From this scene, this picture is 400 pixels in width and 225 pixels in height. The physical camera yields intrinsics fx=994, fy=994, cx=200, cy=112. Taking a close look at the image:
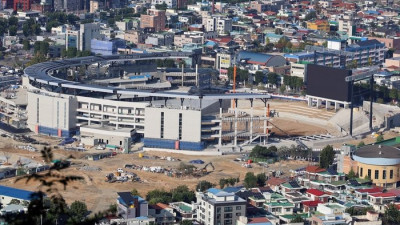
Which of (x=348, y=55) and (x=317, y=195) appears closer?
(x=317, y=195)

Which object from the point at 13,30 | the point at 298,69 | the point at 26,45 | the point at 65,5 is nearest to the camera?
the point at 298,69

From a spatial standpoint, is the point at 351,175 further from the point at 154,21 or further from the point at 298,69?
the point at 154,21

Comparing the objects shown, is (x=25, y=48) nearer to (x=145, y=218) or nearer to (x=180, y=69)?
(x=180, y=69)

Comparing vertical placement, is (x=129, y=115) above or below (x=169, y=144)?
above

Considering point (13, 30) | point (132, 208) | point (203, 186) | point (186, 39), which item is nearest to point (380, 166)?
point (203, 186)

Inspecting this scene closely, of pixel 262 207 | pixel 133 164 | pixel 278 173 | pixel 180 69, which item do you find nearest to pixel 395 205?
pixel 262 207

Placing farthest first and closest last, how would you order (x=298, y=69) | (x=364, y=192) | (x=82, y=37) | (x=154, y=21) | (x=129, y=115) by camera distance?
(x=154, y=21), (x=82, y=37), (x=298, y=69), (x=129, y=115), (x=364, y=192)

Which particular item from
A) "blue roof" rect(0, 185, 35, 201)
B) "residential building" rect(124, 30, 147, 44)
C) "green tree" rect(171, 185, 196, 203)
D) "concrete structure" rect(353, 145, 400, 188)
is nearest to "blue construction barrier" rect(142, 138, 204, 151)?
"concrete structure" rect(353, 145, 400, 188)

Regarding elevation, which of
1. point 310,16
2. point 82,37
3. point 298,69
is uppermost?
point 310,16
